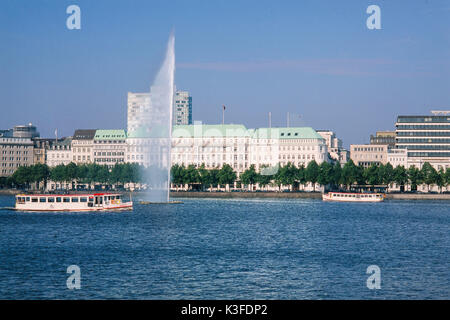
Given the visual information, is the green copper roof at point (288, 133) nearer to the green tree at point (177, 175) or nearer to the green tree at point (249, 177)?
the green tree at point (249, 177)

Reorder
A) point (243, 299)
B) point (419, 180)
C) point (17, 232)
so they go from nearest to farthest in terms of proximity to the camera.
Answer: point (243, 299)
point (17, 232)
point (419, 180)

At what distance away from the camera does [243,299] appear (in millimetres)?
30484

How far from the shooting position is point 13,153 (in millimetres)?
187125

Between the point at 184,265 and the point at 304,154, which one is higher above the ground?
the point at 304,154

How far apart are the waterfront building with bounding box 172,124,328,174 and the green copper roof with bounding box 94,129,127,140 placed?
61.6 feet

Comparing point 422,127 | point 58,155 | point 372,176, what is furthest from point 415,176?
point 58,155

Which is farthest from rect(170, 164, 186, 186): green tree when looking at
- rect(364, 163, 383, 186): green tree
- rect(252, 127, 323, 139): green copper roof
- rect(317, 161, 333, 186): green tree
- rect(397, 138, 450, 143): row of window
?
rect(397, 138, 450, 143): row of window

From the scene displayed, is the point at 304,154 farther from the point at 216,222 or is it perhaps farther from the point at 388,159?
the point at 216,222

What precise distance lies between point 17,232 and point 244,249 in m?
20.4

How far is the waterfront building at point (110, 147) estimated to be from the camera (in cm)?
18425

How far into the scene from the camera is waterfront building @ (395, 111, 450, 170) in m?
161

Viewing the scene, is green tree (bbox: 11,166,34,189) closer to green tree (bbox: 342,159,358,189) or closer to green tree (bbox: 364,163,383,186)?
green tree (bbox: 342,159,358,189)

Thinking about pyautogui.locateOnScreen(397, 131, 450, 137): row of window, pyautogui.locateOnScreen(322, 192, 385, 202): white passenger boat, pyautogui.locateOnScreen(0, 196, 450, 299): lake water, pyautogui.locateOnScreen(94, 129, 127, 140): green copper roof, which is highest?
pyautogui.locateOnScreen(94, 129, 127, 140): green copper roof
